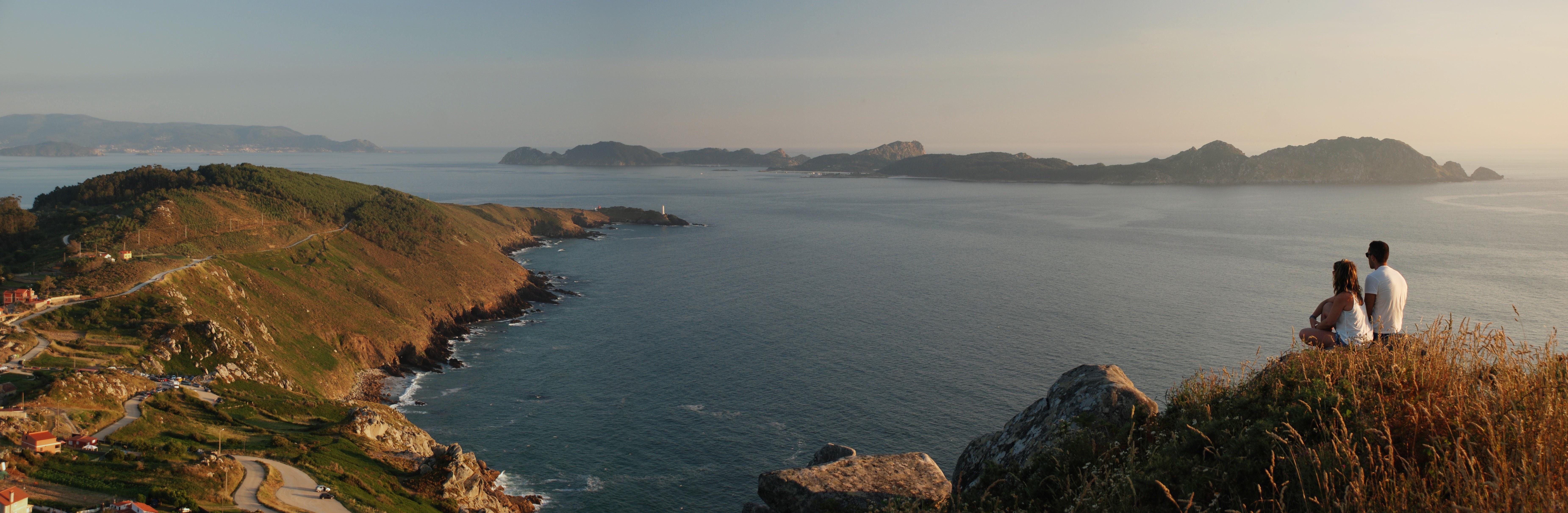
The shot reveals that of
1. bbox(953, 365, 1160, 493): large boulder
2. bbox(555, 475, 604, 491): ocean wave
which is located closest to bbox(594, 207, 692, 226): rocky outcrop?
bbox(555, 475, 604, 491): ocean wave

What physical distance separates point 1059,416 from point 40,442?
31989mm

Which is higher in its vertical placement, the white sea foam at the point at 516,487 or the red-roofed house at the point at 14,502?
the red-roofed house at the point at 14,502

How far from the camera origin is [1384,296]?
10602mm

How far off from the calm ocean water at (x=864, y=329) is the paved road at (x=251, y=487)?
11482mm

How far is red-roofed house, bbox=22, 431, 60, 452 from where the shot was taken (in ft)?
81.0

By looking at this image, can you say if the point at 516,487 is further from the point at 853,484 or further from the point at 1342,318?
the point at 1342,318

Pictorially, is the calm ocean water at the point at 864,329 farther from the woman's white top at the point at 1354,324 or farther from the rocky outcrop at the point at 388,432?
the woman's white top at the point at 1354,324

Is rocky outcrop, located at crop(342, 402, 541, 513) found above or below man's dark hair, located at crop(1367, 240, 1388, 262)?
below

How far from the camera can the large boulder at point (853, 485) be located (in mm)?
13531

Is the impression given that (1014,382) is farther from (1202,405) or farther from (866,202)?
(866,202)

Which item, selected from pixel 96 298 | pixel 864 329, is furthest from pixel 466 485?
pixel 864 329

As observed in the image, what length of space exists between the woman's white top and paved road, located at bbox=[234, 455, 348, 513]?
2881cm

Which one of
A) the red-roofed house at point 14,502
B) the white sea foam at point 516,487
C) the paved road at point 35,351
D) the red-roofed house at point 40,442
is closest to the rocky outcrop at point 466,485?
the white sea foam at point 516,487

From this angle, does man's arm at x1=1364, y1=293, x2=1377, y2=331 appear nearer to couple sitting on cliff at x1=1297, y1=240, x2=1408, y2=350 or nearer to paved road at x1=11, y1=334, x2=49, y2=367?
couple sitting on cliff at x1=1297, y1=240, x2=1408, y2=350
